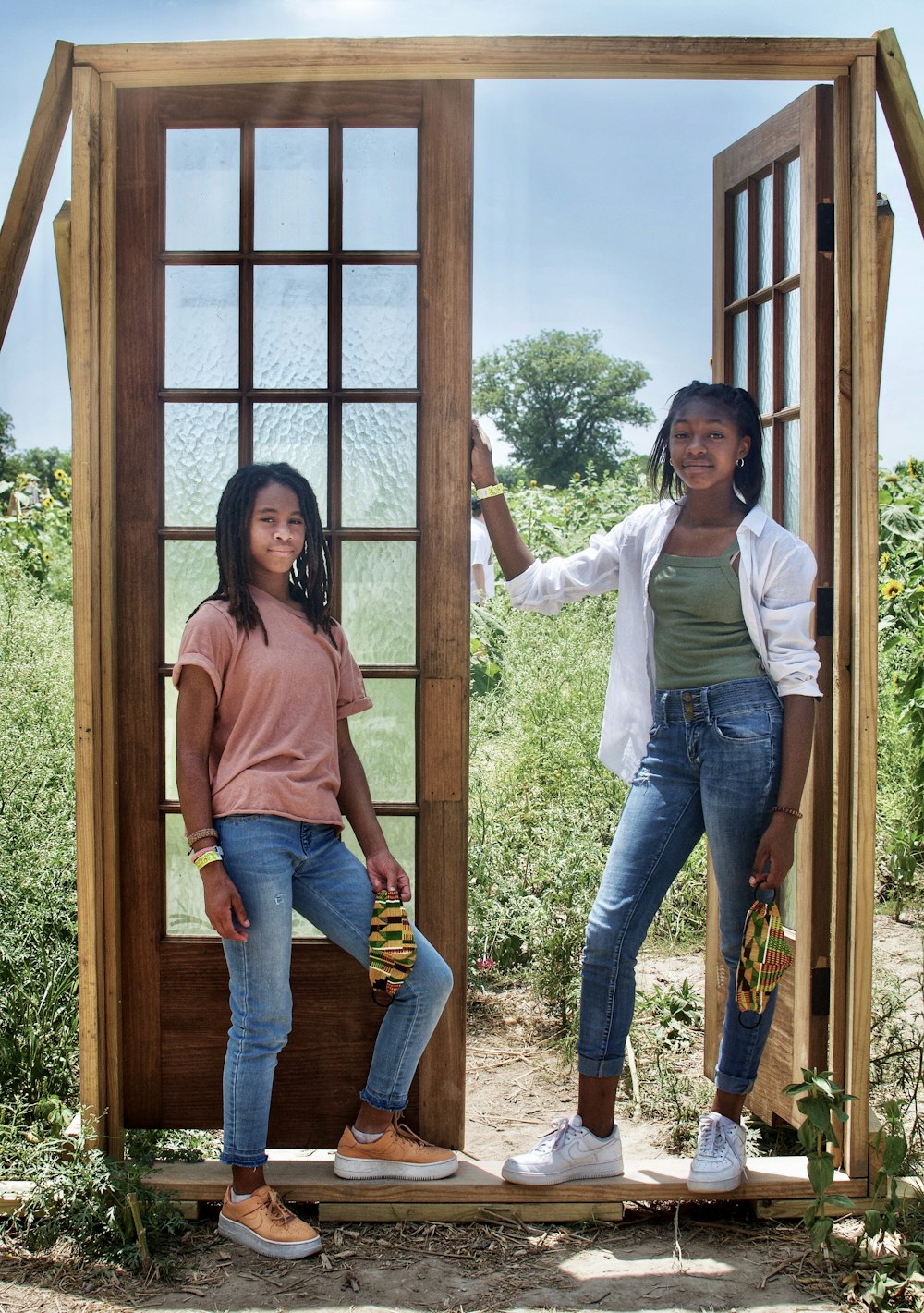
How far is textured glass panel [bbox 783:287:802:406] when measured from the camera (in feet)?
11.2

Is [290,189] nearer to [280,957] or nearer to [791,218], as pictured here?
[791,218]

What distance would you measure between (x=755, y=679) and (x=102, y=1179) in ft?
6.47

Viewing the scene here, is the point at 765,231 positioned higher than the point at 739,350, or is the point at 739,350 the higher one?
the point at 765,231

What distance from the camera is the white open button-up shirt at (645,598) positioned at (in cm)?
277

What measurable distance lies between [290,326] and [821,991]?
7.53 feet

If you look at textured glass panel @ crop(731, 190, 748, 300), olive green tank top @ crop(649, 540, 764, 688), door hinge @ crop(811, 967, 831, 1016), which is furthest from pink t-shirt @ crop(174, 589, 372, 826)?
textured glass panel @ crop(731, 190, 748, 300)

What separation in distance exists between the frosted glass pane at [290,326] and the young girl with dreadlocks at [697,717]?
1.75ft

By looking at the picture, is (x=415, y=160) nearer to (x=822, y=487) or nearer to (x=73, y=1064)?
(x=822, y=487)

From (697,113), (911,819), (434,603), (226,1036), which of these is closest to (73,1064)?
(226,1036)

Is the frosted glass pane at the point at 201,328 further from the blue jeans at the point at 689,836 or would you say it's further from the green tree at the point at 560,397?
the green tree at the point at 560,397

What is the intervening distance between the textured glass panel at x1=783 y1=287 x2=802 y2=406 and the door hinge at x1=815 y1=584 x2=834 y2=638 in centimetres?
64

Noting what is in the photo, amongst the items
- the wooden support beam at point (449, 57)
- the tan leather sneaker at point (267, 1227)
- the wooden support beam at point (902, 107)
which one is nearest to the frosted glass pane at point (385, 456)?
the wooden support beam at point (449, 57)

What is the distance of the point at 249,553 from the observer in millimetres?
2805

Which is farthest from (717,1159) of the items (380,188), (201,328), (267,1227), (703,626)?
(380,188)
